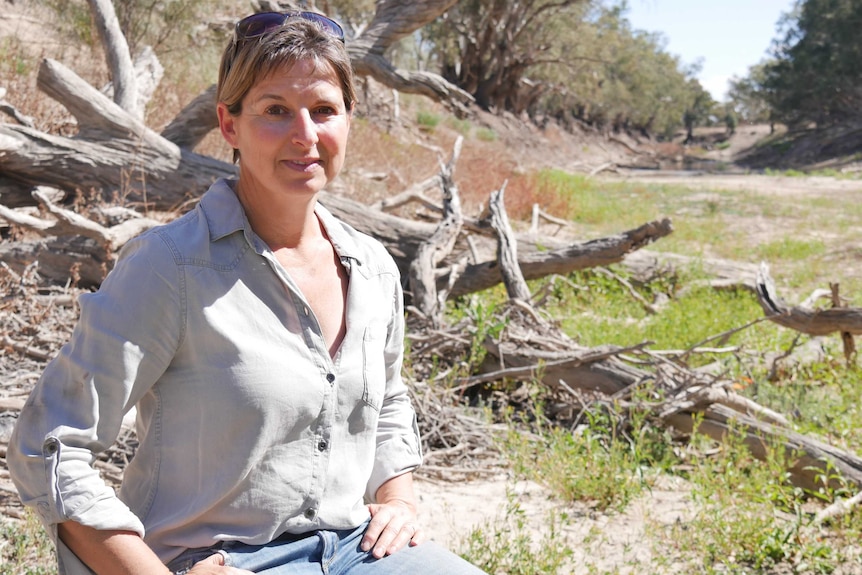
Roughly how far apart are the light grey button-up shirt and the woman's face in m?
0.09

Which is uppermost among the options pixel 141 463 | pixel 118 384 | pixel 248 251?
pixel 248 251

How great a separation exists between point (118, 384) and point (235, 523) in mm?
354

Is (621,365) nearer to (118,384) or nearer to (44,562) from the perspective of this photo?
(44,562)

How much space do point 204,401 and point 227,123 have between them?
1.88 feet

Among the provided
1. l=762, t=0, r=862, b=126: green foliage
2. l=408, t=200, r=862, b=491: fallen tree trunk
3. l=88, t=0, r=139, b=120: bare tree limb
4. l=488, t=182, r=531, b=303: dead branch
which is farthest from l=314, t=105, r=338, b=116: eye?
l=762, t=0, r=862, b=126: green foliage

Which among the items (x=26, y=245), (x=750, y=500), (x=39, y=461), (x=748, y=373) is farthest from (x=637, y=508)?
(x=26, y=245)

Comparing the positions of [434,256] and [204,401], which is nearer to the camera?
[204,401]

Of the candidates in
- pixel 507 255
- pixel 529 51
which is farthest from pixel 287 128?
pixel 529 51

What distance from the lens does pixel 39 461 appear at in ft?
4.39

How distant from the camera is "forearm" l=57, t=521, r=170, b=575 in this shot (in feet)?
4.43

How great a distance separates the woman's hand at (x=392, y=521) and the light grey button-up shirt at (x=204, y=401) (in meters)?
0.05

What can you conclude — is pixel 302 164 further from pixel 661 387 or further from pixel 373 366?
pixel 661 387

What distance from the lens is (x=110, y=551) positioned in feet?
4.43

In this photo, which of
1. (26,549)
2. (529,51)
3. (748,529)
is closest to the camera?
(26,549)
